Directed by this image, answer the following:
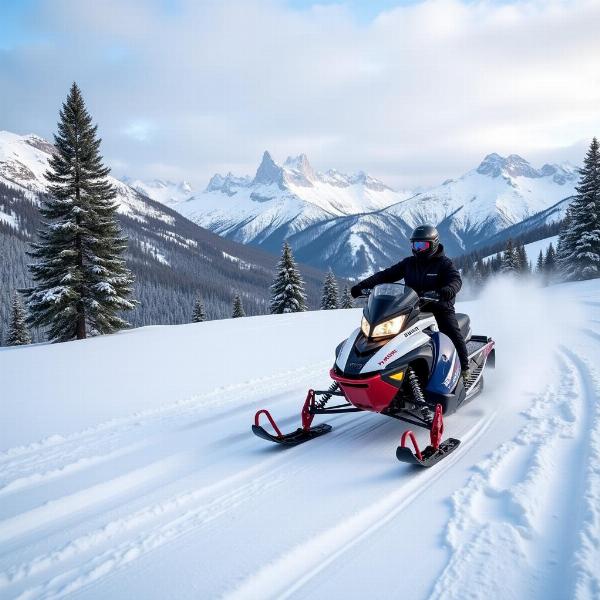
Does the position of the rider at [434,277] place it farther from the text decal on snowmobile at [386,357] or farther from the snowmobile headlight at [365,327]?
the text decal on snowmobile at [386,357]

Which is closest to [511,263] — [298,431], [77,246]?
[77,246]

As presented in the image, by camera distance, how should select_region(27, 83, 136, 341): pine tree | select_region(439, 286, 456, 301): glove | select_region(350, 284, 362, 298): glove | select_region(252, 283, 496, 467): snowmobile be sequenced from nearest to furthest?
select_region(252, 283, 496, 467): snowmobile, select_region(439, 286, 456, 301): glove, select_region(350, 284, 362, 298): glove, select_region(27, 83, 136, 341): pine tree

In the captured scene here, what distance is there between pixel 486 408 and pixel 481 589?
3.77 meters

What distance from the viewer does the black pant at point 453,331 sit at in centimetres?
583

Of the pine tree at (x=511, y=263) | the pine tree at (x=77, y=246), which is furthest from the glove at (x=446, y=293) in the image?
the pine tree at (x=511, y=263)

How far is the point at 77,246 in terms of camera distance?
21.4 metres

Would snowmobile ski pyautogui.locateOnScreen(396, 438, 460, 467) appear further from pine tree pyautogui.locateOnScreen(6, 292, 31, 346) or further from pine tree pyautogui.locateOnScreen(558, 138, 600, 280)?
pine tree pyautogui.locateOnScreen(6, 292, 31, 346)

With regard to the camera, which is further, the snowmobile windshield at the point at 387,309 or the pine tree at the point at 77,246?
the pine tree at the point at 77,246

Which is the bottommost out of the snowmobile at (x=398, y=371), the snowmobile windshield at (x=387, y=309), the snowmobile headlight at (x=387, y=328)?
the snowmobile at (x=398, y=371)

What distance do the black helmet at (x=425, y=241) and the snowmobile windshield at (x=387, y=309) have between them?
0.96m

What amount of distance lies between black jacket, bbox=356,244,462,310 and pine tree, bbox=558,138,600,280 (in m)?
32.6

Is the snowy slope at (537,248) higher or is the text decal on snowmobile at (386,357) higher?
the snowy slope at (537,248)

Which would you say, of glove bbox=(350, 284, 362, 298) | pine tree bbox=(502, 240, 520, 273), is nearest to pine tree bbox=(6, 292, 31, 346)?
glove bbox=(350, 284, 362, 298)

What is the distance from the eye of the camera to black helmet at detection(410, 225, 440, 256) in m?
5.94
